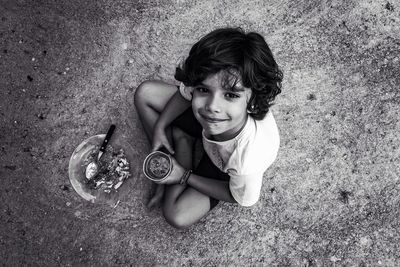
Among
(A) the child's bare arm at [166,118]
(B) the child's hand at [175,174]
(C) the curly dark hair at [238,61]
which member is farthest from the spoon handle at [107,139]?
(C) the curly dark hair at [238,61]

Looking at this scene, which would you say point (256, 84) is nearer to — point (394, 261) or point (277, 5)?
point (277, 5)

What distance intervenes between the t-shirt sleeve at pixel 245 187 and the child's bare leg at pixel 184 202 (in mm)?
233

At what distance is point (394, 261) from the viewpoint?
1965 mm

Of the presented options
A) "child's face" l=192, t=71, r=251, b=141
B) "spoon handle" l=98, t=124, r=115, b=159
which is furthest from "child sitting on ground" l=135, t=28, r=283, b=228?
"spoon handle" l=98, t=124, r=115, b=159

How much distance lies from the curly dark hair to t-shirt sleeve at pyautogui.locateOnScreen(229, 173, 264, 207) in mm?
288

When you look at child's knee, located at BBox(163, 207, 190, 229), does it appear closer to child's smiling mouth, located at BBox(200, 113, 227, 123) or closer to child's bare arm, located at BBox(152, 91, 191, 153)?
child's bare arm, located at BBox(152, 91, 191, 153)

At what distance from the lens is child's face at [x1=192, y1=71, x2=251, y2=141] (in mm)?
1432

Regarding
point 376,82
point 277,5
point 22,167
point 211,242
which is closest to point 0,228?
point 22,167

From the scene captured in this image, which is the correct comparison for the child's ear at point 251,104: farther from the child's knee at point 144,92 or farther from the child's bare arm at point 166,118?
the child's knee at point 144,92

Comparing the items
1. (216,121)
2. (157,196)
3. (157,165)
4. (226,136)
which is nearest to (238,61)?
(216,121)

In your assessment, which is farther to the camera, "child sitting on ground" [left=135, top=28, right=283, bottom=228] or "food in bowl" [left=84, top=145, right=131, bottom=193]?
"food in bowl" [left=84, top=145, right=131, bottom=193]

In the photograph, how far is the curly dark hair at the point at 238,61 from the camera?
1420 millimetres

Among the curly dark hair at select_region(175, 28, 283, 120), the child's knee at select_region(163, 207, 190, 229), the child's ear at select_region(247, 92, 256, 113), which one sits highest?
the curly dark hair at select_region(175, 28, 283, 120)

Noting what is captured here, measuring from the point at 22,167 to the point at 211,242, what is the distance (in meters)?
1.08
